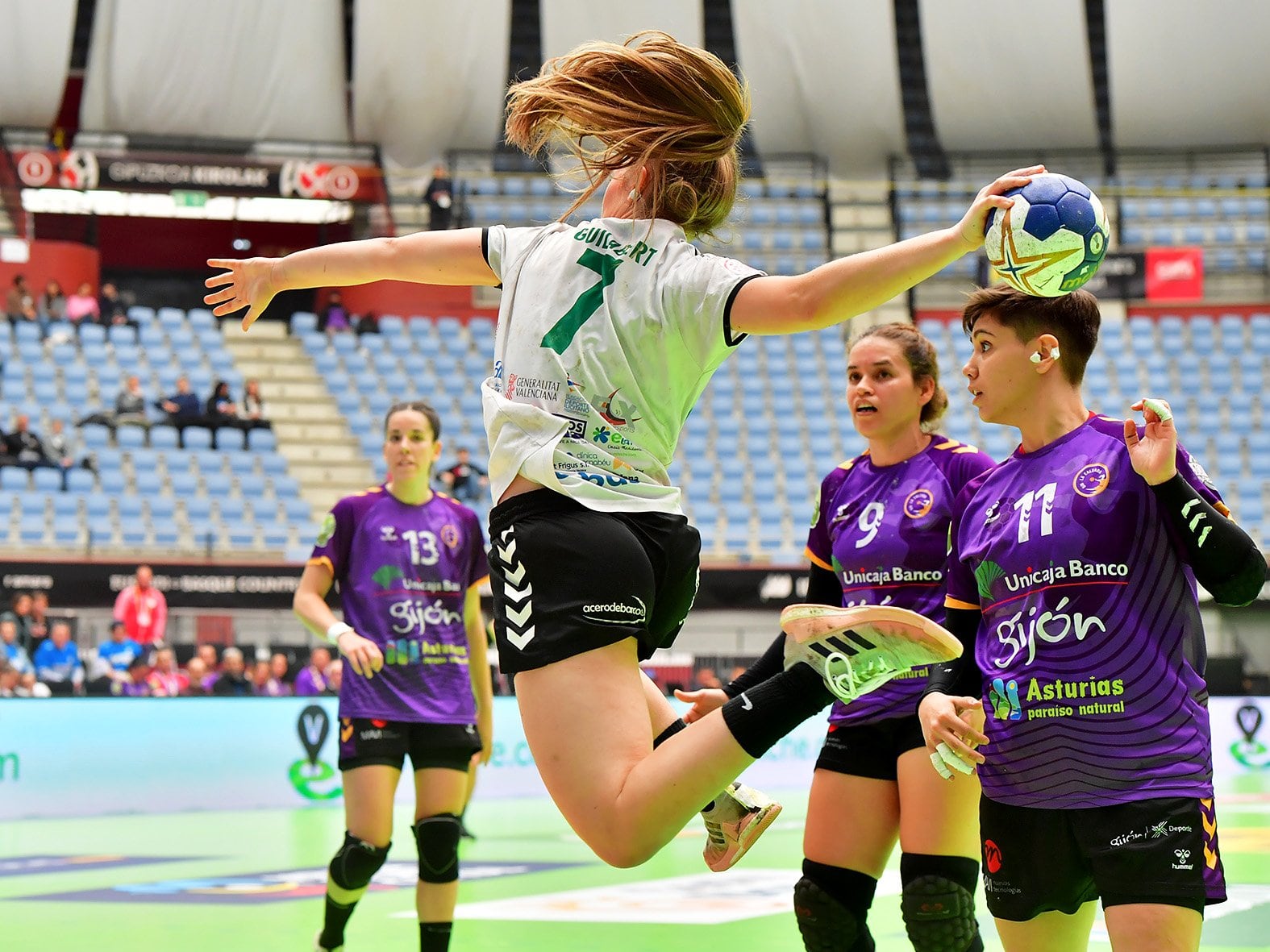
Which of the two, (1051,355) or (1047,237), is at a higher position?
(1047,237)

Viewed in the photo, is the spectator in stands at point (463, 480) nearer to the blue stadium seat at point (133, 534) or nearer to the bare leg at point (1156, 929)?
the blue stadium seat at point (133, 534)

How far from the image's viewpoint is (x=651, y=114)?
3.04 metres

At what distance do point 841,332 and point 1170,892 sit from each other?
2153cm

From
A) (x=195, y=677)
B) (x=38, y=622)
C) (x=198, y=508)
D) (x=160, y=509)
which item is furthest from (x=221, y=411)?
(x=195, y=677)

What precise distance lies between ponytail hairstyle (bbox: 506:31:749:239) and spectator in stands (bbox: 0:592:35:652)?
12.4m

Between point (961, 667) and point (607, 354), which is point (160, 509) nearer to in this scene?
Result: point (961, 667)

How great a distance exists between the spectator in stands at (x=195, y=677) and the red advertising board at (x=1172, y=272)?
1642 cm

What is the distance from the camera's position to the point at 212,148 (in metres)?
24.1

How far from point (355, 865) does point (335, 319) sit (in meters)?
18.4

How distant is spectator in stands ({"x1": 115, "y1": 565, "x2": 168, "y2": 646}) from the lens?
15.0 meters

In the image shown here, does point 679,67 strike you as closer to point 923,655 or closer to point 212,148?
point 923,655

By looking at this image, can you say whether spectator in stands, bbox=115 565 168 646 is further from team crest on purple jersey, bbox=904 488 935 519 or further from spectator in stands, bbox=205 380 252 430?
team crest on purple jersey, bbox=904 488 935 519

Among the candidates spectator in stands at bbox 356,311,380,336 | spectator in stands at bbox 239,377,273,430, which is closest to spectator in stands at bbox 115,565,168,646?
spectator in stands at bbox 239,377,273,430

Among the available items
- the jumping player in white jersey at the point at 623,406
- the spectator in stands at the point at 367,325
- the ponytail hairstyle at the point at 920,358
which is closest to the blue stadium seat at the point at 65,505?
the spectator in stands at the point at 367,325
